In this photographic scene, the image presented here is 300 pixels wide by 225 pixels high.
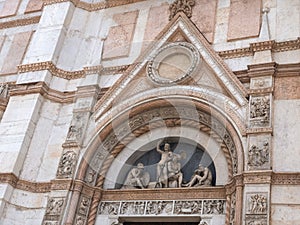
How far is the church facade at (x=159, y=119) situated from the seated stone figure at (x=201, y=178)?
2cm

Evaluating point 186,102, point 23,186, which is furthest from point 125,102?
point 23,186

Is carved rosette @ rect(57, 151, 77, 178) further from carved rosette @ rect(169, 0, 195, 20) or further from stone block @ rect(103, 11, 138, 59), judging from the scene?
carved rosette @ rect(169, 0, 195, 20)

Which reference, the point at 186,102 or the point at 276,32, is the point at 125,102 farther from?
the point at 276,32

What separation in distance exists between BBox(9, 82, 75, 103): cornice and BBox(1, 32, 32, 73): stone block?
1322 mm

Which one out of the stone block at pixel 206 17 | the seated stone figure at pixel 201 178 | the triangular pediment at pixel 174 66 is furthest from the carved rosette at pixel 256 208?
the stone block at pixel 206 17

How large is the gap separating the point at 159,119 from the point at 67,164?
2.13 m

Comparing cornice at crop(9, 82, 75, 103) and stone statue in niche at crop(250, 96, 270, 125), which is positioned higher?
cornice at crop(9, 82, 75, 103)

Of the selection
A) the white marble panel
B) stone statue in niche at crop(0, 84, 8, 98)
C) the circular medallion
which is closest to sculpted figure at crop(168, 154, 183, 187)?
the circular medallion

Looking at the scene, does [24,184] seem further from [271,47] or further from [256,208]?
[271,47]

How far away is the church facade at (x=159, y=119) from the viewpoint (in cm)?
779

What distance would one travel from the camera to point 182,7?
10508 mm

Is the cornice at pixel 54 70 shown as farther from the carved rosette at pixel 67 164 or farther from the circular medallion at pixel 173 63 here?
the carved rosette at pixel 67 164

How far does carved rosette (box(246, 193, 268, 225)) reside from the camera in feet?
22.8

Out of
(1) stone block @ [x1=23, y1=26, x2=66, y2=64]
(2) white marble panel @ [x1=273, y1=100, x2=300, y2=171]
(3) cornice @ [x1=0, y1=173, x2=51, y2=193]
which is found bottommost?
(3) cornice @ [x1=0, y1=173, x2=51, y2=193]
